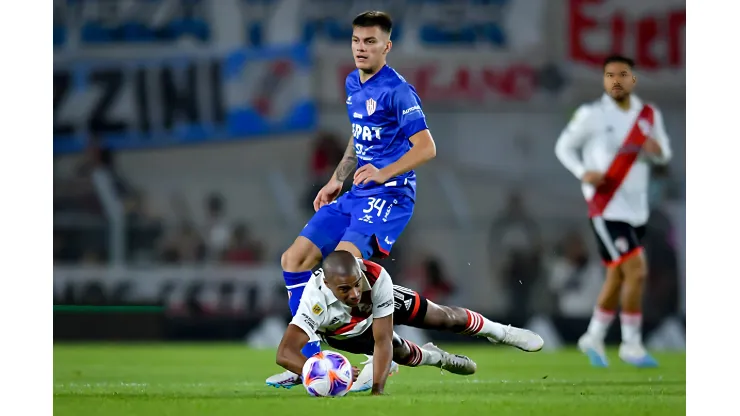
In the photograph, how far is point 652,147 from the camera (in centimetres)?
1012

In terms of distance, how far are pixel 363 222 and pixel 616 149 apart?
3395mm

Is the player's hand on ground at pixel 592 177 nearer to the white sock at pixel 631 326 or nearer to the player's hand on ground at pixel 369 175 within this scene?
the white sock at pixel 631 326

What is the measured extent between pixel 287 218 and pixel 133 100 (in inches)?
143

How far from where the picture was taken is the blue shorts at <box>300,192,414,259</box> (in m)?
7.49

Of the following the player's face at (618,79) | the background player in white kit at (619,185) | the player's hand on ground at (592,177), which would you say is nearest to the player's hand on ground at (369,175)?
the player's hand on ground at (592,177)

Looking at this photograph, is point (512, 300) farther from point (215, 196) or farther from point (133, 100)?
point (133, 100)

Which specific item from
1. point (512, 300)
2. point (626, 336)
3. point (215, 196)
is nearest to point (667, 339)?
point (512, 300)

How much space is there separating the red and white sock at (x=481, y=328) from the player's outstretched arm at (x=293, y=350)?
3.94ft

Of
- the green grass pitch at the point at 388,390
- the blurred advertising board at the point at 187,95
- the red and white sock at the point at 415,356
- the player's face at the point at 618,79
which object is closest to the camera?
the green grass pitch at the point at 388,390

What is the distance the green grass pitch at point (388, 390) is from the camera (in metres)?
6.50

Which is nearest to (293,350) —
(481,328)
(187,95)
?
(481,328)

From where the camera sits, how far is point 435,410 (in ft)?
21.0

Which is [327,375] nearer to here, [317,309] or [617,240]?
[317,309]
